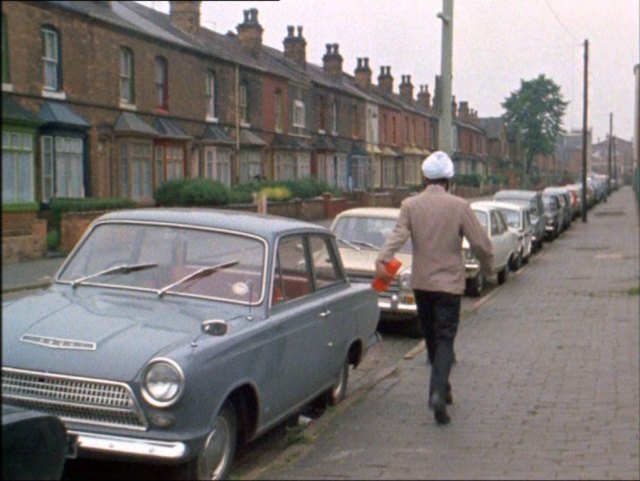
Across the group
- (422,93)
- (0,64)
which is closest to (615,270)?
(0,64)

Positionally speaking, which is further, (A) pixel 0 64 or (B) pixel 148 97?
(B) pixel 148 97

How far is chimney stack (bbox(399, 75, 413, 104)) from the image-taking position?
142 feet

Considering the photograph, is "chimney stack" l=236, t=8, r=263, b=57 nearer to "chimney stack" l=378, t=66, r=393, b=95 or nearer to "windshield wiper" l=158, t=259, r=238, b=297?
"windshield wiper" l=158, t=259, r=238, b=297

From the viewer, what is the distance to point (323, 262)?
304 inches

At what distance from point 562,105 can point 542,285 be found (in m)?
48.0

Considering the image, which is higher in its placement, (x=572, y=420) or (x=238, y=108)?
(x=238, y=108)

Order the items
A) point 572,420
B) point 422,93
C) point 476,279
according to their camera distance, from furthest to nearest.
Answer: point 422,93 → point 476,279 → point 572,420

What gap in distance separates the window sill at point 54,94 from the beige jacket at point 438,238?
20216 mm

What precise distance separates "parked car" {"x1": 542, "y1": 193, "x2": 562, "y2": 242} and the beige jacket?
1052 inches

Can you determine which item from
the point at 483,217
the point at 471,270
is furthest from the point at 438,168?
the point at 483,217

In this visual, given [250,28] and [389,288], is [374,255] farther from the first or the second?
[250,28]

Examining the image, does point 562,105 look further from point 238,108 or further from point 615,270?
point 615,270

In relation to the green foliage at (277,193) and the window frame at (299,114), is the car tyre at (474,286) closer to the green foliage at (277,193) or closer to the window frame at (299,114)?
the green foliage at (277,193)

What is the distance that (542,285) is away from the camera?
760 inches
